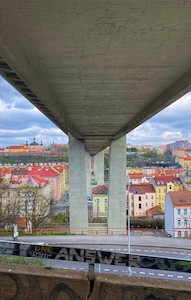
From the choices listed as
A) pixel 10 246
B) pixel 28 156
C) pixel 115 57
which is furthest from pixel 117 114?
pixel 28 156

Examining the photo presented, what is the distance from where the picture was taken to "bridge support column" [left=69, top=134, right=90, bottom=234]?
2441cm

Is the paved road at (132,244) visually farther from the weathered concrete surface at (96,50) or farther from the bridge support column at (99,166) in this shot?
the bridge support column at (99,166)

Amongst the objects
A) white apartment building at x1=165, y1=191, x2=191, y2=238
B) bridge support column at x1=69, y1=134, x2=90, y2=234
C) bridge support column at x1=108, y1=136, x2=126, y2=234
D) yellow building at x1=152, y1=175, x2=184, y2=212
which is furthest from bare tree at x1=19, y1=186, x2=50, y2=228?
yellow building at x1=152, y1=175, x2=184, y2=212

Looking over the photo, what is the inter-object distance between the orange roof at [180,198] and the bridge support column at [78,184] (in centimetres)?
1007

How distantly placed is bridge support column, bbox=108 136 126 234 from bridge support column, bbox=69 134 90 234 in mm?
2111

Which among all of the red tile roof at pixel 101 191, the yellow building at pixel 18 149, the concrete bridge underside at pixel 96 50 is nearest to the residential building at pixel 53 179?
the red tile roof at pixel 101 191

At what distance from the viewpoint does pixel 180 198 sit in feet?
102

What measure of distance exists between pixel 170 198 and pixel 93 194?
17.0m

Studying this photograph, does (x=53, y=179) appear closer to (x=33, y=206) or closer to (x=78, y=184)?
(x=33, y=206)

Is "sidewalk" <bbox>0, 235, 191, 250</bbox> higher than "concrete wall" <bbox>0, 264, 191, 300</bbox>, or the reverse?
"concrete wall" <bbox>0, 264, 191, 300</bbox>

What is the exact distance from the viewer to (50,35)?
5.86 m

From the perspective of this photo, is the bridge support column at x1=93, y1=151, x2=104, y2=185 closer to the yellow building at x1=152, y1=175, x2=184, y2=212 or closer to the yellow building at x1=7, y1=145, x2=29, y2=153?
the yellow building at x1=152, y1=175, x2=184, y2=212

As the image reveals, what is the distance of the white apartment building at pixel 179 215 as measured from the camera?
29.9m

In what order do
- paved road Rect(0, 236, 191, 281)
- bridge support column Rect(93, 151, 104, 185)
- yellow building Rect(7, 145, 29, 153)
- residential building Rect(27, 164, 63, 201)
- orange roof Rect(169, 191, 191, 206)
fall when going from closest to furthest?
paved road Rect(0, 236, 191, 281) → orange roof Rect(169, 191, 191, 206) → bridge support column Rect(93, 151, 104, 185) → residential building Rect(27, 164, 63, 201) → yellow building Rect(7, 145, 29, 153)
